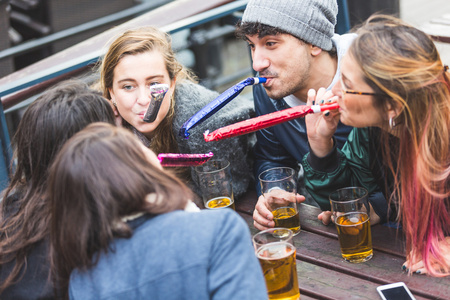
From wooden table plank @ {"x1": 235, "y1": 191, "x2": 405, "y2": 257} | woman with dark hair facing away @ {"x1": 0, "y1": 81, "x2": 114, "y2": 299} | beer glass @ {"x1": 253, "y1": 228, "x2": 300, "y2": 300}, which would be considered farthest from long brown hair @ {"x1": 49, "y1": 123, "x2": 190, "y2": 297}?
wooden table plank @ {"x1": 235, "y1": 191, "x2": 405, "y2": 257}

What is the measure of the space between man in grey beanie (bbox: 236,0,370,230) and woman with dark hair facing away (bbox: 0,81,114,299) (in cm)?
100

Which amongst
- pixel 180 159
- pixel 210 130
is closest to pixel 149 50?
pixel 210 130

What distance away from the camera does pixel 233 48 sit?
7746 mm

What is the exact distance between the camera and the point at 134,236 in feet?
5.07

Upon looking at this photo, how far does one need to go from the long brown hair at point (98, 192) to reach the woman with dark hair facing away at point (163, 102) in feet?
3.69

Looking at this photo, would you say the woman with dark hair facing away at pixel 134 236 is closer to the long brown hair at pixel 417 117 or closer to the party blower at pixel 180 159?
Answer: the party blower at pixel 180 159

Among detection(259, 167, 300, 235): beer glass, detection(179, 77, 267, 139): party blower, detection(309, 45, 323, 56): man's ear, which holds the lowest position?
detection(259, 167, 300, 235): beer glass

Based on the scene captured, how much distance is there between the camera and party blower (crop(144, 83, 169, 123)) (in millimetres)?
2551

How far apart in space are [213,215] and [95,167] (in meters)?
0.35

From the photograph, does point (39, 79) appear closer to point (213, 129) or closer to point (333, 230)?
point (213, 129)

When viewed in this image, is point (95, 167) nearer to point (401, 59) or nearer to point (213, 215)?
point (213, 215)

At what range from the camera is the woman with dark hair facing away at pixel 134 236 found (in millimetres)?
1508

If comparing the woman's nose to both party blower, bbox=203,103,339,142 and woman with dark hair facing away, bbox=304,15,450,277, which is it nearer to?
party blower, bbox=203,103,339,142

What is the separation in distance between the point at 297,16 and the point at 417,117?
991mm
